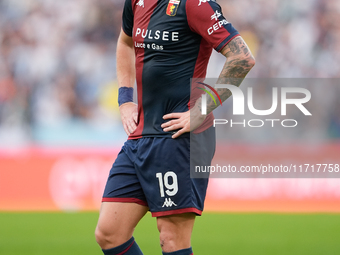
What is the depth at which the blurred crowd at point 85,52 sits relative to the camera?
7.82 m

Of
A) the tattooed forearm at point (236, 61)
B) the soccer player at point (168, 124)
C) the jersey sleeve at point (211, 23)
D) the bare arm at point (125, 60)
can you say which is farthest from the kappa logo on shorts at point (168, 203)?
the bare arm at point (125, 60)

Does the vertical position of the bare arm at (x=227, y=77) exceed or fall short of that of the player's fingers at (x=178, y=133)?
it exceeds it

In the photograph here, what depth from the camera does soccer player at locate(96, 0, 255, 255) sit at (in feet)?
7.80

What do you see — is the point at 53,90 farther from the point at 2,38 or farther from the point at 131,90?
the point at 131,90

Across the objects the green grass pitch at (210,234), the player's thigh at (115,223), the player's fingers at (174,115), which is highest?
the player's fingers at (174,115)

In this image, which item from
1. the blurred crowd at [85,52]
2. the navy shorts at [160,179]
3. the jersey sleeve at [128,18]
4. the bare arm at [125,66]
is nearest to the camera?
the navy shorts at [160,179]

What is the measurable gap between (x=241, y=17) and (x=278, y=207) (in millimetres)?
3793

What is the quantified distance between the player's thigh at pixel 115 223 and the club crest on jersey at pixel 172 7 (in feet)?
3.36

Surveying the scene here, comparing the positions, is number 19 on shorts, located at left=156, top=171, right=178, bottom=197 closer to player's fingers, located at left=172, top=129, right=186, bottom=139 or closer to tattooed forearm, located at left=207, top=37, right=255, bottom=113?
player's fingers, located at left=172, top=129, right=186, bottom=139

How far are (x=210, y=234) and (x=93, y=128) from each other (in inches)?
119

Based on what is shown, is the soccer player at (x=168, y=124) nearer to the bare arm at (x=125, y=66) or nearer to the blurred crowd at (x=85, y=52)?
the bare arm at (x=125, y=66)

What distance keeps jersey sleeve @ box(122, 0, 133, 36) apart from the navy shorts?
0.75m

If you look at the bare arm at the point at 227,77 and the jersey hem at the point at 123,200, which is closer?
the bare arm at the point at 227,77

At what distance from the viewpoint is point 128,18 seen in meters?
2.85
